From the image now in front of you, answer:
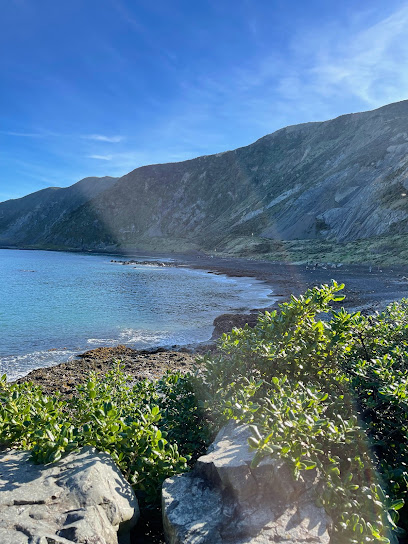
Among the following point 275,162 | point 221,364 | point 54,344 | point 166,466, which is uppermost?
point 275,162

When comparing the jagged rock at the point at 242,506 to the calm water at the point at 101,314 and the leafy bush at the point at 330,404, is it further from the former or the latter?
the calm water at the point at 101,314

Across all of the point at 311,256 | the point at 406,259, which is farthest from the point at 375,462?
the point at 311,256

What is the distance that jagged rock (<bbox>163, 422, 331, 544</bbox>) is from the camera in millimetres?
2482

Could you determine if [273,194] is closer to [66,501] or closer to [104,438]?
[104,438]

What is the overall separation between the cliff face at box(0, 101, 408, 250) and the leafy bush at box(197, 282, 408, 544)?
6876cm

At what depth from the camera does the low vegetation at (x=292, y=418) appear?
2688 mm

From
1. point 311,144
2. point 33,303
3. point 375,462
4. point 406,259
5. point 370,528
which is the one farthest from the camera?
point 311,144

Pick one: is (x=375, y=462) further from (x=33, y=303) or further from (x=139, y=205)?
(x=139, y=205)

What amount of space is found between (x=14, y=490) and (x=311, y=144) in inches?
5524

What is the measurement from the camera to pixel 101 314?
85.5 ft

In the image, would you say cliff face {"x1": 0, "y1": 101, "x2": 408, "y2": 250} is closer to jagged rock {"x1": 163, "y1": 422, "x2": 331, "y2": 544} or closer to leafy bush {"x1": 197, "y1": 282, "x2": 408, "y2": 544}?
leafy bush {"x1": 197, "y1": 282, "x2": 408, "y2": 544}

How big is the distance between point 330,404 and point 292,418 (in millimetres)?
947

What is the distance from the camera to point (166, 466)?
3289 mm

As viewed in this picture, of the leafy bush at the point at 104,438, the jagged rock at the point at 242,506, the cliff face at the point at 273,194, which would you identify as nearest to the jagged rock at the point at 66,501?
the leafy bush at the point at 104,438
